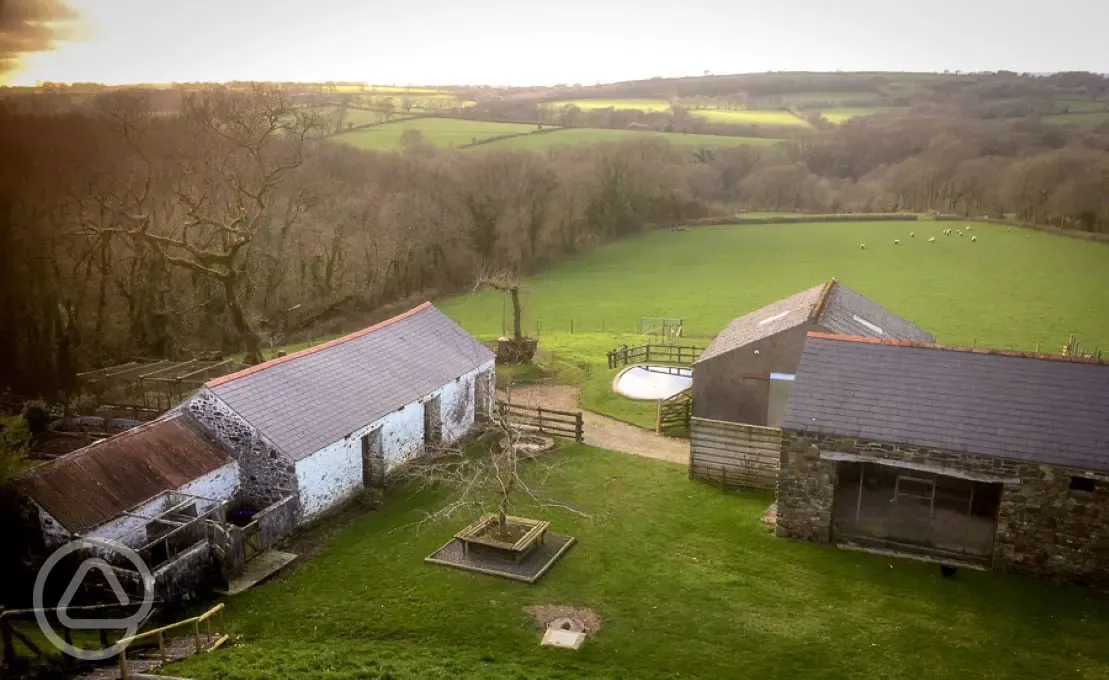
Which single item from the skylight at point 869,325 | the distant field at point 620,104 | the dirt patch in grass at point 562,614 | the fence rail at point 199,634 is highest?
the distant field at point 620,104

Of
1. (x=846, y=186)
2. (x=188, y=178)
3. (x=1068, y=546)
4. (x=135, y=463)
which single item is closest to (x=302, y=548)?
A: (x=135, y=463)

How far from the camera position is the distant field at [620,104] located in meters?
106

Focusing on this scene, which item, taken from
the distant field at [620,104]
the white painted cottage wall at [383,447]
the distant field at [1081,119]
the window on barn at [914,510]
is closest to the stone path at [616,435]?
the white painted cottage wall at [383,447]

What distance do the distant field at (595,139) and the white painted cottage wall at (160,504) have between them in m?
57.9

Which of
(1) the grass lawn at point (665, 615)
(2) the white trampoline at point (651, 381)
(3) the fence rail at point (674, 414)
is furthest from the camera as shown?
(2) the white trampoline at point (651, 381)

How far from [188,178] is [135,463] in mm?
29151

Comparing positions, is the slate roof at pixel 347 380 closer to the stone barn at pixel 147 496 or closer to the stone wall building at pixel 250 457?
the stone wall building at pixel 250 457

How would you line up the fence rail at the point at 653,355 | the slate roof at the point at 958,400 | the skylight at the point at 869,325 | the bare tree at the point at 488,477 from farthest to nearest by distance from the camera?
the fence rail at the point at 653,355, the skylight at the point at 869,325, the bare tree at the point at 488,477, the slate roof at the point at 958,400

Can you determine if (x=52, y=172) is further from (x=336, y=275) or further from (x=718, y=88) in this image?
(x=718, y=88)

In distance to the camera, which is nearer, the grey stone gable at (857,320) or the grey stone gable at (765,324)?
the grey stone gable at (857,320)

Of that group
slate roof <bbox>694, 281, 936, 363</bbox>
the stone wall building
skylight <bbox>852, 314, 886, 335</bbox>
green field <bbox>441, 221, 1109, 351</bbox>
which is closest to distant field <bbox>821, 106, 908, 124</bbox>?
green field <bbox>441, 221, 1109, 351</bbox>

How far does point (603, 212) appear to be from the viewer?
76.6 m

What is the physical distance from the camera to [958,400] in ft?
59.1

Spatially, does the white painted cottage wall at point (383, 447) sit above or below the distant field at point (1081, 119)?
below
